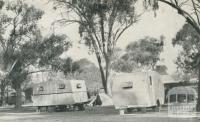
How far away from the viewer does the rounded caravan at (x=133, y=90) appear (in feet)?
108

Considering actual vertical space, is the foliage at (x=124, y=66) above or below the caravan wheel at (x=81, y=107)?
above

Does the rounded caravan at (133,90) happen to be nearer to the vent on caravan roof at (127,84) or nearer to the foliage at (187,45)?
the vent on caravan roof at (127,84)

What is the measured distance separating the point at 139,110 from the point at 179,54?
4284 cm

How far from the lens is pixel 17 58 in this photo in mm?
58031

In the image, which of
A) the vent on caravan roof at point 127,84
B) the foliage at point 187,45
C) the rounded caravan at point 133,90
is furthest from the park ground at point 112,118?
the foliage at point 187,45

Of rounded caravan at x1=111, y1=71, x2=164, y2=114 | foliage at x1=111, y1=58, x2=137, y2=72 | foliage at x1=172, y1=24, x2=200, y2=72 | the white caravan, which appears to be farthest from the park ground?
foliage at x1=111, y1=58, x2=137, y2=72

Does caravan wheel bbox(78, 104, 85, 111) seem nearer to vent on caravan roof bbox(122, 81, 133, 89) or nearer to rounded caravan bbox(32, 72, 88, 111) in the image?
rounded caravan bbox(32, 72, 88, 111)

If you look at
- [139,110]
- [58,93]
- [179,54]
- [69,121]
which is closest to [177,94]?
[139,110]

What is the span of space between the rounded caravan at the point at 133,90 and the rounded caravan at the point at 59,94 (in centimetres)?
1027

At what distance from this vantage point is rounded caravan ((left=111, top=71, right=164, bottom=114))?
108 ft

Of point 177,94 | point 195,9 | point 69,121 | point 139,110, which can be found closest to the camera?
point 69,121

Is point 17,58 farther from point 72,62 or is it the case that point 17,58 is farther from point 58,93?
point 58,93

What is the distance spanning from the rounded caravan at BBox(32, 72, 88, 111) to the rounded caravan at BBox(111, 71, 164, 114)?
10267 millimetres

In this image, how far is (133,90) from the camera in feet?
109
